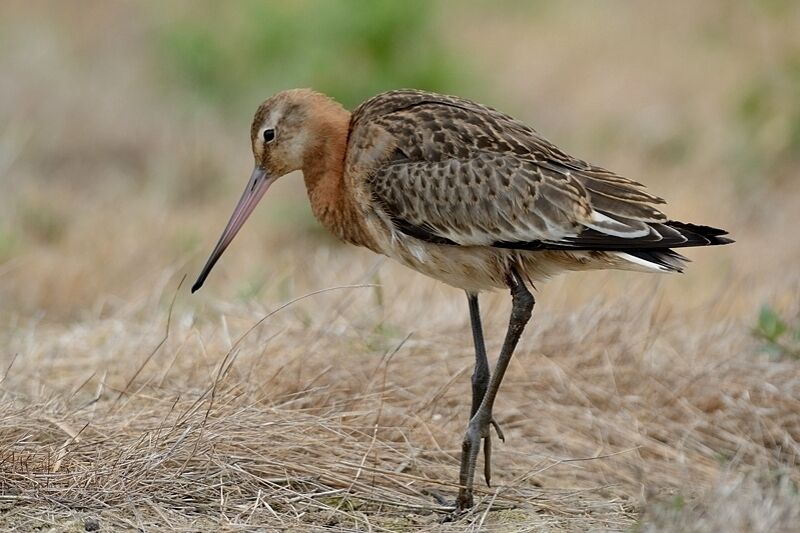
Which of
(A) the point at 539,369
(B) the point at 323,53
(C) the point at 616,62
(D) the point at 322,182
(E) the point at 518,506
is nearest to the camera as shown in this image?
(E) the point at 518,506

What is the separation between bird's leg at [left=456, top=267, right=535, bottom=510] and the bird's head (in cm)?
111

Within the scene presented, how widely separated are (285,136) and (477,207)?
3.40ft

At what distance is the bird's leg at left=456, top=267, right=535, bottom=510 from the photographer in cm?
500

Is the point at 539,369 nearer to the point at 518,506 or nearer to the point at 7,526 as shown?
the point at 518,506

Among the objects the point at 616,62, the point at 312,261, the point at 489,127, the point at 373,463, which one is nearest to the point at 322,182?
the point at 489,127

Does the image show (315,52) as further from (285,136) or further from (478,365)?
(478,365)

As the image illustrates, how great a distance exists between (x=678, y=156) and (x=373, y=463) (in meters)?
7.31

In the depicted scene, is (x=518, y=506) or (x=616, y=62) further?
(x=616, y=62)

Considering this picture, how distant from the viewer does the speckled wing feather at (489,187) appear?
502 cm

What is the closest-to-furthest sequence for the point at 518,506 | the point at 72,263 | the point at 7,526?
1. the point at 7,526
2. the point at 518,506
3. the point at 72,263

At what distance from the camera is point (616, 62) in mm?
14812

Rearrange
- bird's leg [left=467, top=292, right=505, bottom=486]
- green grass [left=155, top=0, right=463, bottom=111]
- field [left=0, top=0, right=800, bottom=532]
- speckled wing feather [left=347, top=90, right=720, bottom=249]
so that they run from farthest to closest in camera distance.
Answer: green grass [left=155, top=0, right=463, bottom=111]
bird's leg [left=467, top=292, right=505, bottom=486]
speckled wing feather [left=347, top=90, right=720, bottom=249]
field [left=0, top=0, right=800, bottom=532]

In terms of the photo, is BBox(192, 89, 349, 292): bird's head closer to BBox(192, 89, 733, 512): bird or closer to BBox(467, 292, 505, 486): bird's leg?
BBox(192, 89, 733, 512): bird

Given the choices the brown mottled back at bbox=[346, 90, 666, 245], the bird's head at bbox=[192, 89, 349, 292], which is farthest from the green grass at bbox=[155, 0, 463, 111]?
the brown mottled back at bbox=[346, 90, 666, 245]
